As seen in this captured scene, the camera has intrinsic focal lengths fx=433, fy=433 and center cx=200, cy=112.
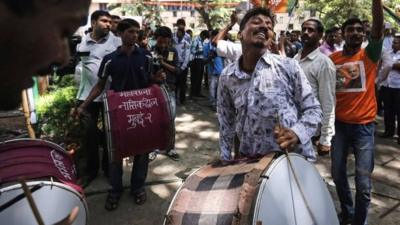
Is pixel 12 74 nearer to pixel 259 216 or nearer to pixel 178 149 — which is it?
pixel 259 216

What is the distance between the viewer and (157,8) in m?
38.1

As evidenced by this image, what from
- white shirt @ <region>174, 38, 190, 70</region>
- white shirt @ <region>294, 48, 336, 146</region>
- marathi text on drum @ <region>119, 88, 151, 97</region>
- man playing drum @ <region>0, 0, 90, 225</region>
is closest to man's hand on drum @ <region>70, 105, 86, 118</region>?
marathi text on drum @ <region>119, 88, 151, 97</region>

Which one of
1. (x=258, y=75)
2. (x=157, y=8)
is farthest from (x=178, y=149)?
(x=157, y=8)

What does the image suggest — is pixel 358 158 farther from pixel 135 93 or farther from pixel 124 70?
pixel 124 70

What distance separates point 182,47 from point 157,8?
3014 centimetres

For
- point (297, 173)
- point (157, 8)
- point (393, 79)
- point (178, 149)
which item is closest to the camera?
point (297, 173)

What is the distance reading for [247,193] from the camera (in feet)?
6.60

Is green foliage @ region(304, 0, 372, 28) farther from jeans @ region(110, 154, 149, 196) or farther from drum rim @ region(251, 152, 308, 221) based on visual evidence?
drum rim @ region(251, 152, 308, 221)

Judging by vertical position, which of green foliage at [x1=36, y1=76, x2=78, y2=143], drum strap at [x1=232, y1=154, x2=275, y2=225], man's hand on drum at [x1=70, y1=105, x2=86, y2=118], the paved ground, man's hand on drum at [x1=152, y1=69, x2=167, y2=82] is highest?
man's hand on drum at [x1=152, y1=69, x2=167, y2=82]

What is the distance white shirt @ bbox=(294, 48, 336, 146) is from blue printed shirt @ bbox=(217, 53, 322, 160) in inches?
25.9

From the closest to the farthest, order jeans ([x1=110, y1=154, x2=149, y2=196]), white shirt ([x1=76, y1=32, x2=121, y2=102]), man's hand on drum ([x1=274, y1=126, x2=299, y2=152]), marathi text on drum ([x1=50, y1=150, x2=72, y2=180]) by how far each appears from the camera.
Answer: man's hand on drum ([x1=274, y1=126, x2=299, y2=152]) < marathi text on drum ([x1=50, y1=150, x2=72, y2=180]) < jeans ([x1=110, y1=154, x2=149, y2=196]) < white shirt ([x1=76, y1=32, x2=121, y2=102])

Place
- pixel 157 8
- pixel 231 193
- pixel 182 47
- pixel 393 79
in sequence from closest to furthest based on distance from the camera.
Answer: pixel 231 193 < pixel 393 79 < pixel 182 47 < pixel 157 8

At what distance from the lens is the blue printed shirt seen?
2674 mm

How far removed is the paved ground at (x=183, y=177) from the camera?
414cm
